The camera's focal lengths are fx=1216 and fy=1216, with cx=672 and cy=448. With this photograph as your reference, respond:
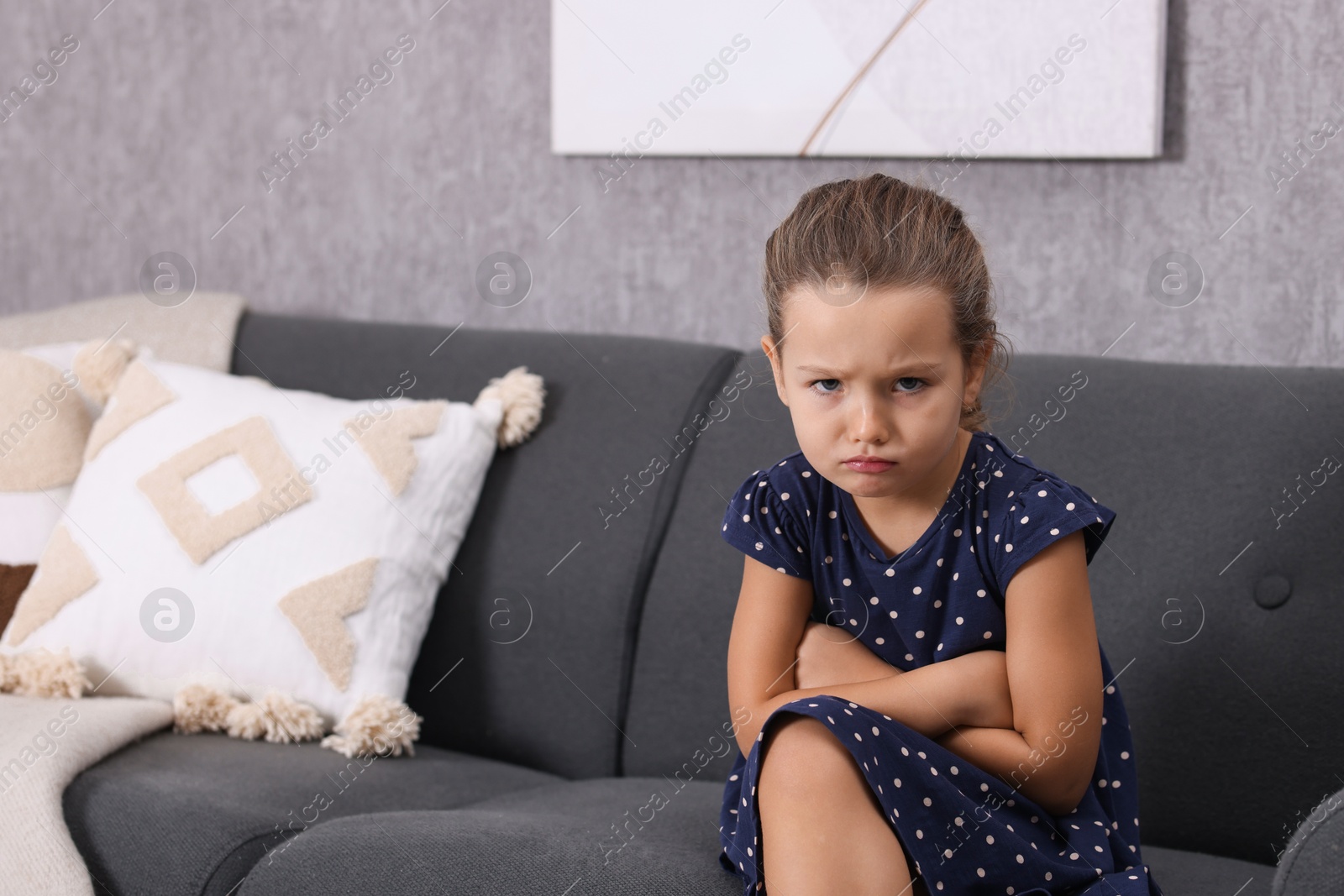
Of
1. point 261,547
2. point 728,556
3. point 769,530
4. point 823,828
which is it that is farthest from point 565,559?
point 823,828

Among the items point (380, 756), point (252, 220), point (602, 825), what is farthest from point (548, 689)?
point (252, 220)

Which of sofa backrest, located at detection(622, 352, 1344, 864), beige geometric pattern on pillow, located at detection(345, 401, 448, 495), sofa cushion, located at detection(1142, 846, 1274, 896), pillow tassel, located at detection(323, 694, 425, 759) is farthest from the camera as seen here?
beige geometric pattern on pillow, located at detection(345, 401, 448, 495)

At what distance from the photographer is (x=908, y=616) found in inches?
40.4

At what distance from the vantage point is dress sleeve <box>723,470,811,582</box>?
1.06m

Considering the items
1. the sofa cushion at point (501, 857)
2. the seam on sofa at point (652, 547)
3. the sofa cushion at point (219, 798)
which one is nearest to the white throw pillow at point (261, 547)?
the sofa cushion at point (219, 798)

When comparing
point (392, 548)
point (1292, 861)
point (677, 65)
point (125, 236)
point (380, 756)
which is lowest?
point (380, 756)

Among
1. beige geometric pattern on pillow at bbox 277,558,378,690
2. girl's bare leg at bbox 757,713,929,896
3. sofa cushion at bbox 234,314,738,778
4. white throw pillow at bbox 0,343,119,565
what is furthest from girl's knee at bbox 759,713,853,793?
white throw pillow at bbox 0,343,119,565

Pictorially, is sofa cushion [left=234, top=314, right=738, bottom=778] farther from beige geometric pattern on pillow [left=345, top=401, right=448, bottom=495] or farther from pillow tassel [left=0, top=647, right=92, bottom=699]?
pillow tassel [left=0, top=647, right=92, bottom=699]

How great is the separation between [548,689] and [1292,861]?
87 centimetres

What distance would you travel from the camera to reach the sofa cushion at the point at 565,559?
1.45 metres

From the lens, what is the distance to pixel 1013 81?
1.57 m

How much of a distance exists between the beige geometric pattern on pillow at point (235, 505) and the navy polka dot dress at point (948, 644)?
637 mm

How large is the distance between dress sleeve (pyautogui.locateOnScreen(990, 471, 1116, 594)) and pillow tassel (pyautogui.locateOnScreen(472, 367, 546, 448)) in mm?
720

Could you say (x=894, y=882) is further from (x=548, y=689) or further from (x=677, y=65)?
(x=677, y=65)
